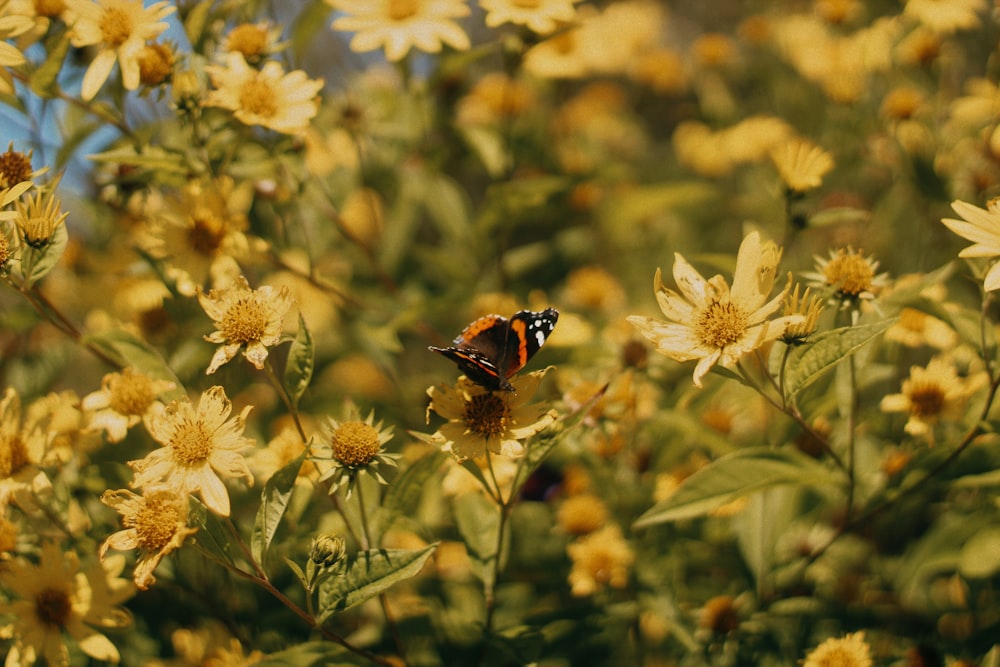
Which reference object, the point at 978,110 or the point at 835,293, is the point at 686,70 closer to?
the point at 978,110

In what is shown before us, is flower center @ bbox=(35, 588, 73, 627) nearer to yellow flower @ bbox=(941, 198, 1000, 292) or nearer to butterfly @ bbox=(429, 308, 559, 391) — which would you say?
butterfly @ bbox=(429, 308, 559, 391)


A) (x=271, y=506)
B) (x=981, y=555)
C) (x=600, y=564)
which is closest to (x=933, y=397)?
(x=981, y=555)

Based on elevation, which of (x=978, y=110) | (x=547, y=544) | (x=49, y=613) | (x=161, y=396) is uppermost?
(x=978, y=110)

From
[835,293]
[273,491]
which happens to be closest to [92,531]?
[273,491]

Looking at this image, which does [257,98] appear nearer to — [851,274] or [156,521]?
[156,521]

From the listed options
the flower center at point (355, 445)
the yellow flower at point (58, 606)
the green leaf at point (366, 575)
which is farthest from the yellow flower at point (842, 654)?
the yellow flower at point (58, 606)

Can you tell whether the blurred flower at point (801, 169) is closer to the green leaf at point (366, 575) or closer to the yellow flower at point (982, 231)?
the yellow flower at point (982, 231)

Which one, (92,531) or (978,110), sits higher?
(978,110)
